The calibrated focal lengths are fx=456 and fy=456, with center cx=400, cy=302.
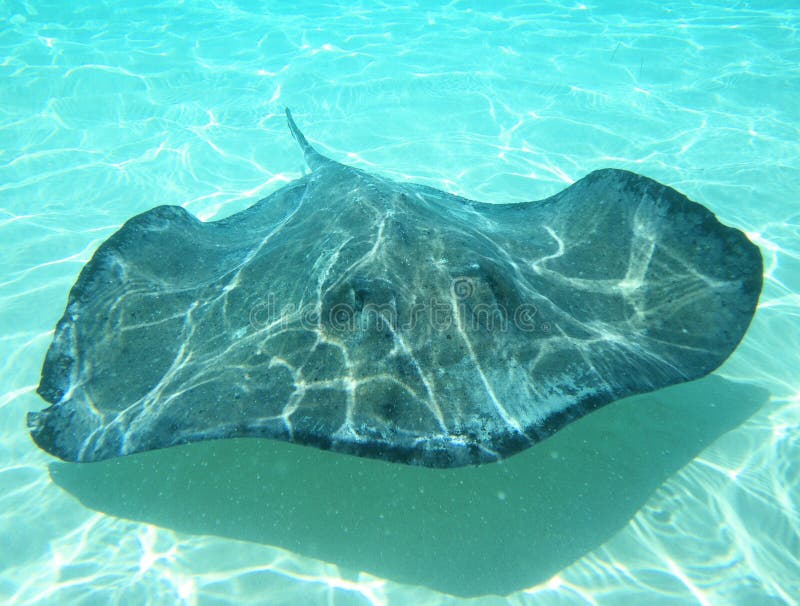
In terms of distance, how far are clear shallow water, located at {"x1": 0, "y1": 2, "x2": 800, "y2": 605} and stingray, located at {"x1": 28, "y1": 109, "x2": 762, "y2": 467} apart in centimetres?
148

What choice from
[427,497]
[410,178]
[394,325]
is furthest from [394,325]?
[410,178]

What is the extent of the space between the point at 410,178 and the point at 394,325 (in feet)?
22.2

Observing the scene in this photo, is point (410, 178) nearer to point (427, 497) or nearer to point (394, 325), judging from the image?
point (394, 325)

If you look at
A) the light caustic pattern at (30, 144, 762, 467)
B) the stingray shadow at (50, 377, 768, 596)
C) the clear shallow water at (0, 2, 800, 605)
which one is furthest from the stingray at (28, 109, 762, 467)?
the clear shallow water at (0, 2, 800, 605)

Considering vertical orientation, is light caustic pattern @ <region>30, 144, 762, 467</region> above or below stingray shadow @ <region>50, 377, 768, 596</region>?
above

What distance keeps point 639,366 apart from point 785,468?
2.64 m

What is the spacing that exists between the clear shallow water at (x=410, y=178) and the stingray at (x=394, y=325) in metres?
1.48

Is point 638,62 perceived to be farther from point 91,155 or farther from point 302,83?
point 91,155

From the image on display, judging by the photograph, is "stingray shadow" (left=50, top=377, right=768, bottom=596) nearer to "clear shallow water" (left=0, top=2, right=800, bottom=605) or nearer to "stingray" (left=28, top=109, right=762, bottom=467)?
"clear shallow water" (left=0, top=2, right=800, bottom=605)

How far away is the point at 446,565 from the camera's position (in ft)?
13.2

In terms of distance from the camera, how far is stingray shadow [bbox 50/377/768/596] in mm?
4074

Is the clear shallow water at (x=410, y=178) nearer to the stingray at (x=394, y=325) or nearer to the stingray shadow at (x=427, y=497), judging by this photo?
the stingray shadow at (x=427, y=497)

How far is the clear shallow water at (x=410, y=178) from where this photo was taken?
158 inches

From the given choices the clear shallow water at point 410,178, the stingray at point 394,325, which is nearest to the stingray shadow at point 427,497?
the clear shallow water at point 410,178
